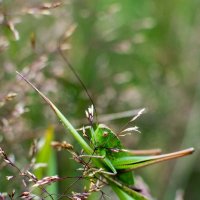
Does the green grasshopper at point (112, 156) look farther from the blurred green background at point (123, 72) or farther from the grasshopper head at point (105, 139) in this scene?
the blurred green background at point (123, 72)

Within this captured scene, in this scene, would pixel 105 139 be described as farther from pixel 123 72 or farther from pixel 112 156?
pixel 123 72

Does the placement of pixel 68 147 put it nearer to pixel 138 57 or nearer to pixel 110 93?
pixel 110 93

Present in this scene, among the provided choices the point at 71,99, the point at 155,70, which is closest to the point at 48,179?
the point at 71,99

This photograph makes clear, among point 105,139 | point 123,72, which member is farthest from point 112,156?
point 123,72

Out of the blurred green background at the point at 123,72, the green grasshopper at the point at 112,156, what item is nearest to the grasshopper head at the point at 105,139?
the green grasshopper at the point at 112,156

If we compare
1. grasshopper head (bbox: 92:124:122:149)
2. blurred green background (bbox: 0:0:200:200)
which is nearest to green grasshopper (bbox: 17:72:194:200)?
grasshopper head (bbox: 92:124:122:149)

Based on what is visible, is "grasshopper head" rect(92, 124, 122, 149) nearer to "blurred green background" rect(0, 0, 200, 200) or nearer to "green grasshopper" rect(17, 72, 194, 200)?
"green grasshopper" rect(17, 72, 194, 200)
